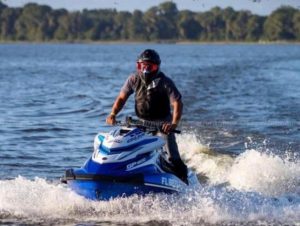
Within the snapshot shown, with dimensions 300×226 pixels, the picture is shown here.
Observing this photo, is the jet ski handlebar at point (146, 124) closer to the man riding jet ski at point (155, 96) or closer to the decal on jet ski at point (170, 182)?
the man riding jet ski at point (155, 96)

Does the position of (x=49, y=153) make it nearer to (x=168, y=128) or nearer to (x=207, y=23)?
(x=168, y=128)

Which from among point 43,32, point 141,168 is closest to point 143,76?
point 141,168

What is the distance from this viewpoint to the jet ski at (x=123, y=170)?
8.52 metres

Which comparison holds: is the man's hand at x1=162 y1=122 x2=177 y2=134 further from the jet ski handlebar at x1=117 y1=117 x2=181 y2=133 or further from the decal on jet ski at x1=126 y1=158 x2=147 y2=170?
the decal on jet ski at x1=126 y1=158 x2=147 y2=170

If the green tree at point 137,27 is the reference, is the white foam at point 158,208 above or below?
above

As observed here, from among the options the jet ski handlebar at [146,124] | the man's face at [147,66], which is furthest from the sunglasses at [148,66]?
the jet ski handlebar at [146,124]

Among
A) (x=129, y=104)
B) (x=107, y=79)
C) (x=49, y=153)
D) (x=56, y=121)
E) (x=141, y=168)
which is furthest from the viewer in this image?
(x=107, y=79)

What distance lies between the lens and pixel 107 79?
1619 inches

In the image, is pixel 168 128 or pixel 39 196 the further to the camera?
pixel 39 196

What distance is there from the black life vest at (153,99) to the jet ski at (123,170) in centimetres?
35

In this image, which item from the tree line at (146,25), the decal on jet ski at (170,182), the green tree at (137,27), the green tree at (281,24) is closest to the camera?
the decal on jet ski at (170,182)

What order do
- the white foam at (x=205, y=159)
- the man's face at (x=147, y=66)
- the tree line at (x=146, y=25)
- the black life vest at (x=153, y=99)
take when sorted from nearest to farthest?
the man's face at (x=147, y=66) < the black life vest at (x=153, y=99) < the white foam at (x=205, y=159) < the tree line at (x=146, y=25)

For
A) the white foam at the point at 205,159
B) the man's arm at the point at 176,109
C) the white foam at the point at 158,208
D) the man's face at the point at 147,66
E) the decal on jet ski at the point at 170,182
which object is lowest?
the white foam at the point at 205,159

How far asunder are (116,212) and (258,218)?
5.35 feet
